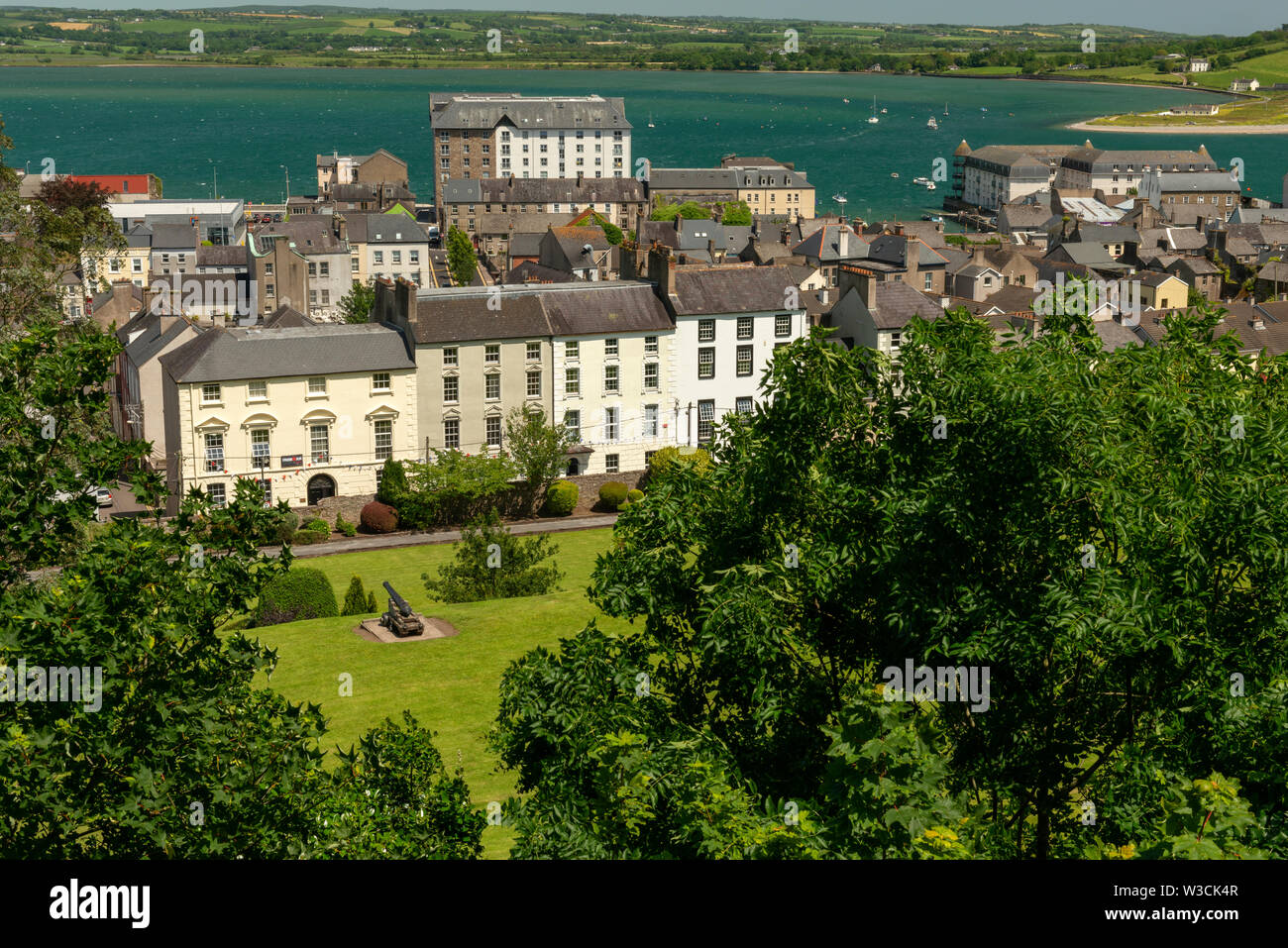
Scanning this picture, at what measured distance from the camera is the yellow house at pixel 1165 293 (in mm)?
108000

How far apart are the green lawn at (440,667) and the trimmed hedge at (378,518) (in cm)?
858

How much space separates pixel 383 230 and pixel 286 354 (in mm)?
65102

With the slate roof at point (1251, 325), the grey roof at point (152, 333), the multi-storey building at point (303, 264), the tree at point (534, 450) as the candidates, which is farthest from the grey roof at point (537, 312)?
the multi-storey building at point (303, 264)

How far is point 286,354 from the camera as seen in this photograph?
61.6m

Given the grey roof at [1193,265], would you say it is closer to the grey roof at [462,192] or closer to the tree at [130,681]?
the grey roof at [462,192]

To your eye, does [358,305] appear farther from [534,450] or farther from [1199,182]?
[1199,182]

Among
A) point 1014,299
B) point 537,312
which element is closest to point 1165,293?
point 1014,299

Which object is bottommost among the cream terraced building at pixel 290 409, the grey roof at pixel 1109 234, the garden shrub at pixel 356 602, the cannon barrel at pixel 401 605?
the garden shrub at pixel 356 602

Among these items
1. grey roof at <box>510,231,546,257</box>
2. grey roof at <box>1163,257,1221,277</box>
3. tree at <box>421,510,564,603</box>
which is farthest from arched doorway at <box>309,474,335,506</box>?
grey roof at <box>1163,257,1221,277</box>

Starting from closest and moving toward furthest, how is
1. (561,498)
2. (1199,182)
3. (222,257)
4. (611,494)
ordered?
(561,498)
(611,494)
(222,257)
(1199,182)

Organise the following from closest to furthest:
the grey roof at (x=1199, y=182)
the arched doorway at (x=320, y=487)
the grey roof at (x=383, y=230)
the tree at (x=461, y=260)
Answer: the arched doorway at (x=320, y=487), the tree at (x=461, y=260), the grey roof at (x=383, y=230), the grey roof at (x=1199, y=182)

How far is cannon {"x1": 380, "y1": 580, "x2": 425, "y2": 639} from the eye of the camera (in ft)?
141
